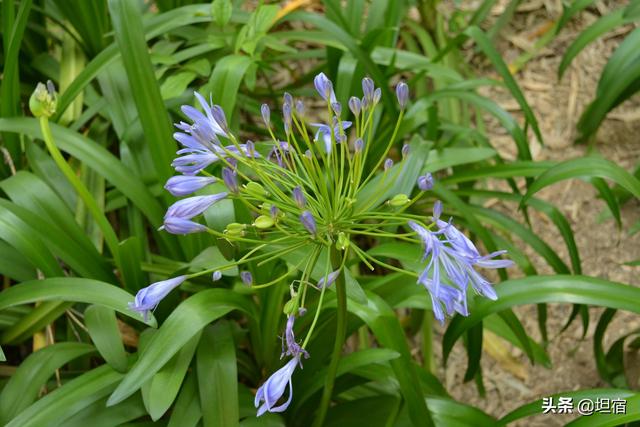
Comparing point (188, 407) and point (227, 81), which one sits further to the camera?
point (227, 81)

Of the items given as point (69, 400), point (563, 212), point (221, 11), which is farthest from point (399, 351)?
point (563, 212)

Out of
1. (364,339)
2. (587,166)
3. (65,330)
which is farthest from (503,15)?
(65,330)

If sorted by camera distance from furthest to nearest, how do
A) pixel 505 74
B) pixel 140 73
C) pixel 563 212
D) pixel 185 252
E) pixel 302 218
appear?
pixel 563 212 < pixel 505 74 < pixel 185 252 < pixel 140 73 < pixel 302 218

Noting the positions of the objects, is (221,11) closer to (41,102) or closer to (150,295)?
(41,102)

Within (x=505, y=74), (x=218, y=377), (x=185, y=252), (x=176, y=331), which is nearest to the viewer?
(x=176, y=331)

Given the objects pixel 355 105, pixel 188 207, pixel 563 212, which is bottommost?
pixel 563 212

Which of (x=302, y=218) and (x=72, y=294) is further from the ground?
(x=302, y=218)

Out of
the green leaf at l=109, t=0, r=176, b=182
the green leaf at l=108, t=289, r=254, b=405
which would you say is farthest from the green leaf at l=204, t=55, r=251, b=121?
the green leaf at l=108, t=289, r=254, b=405

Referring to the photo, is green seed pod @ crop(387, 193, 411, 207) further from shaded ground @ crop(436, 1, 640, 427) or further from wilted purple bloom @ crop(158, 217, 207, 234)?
shaded ground @ crop(436, 1, 640, 427)
